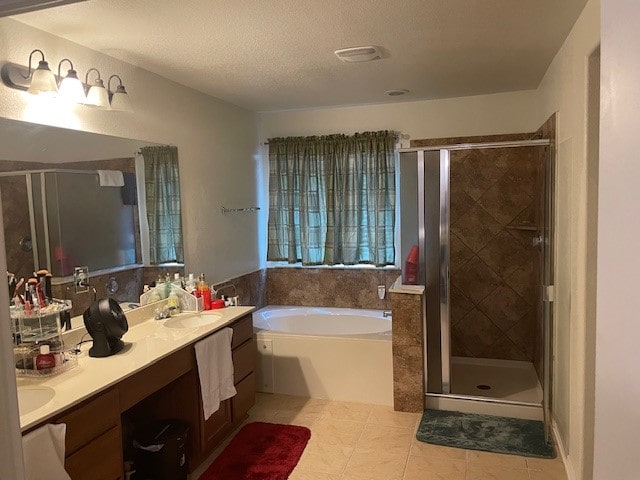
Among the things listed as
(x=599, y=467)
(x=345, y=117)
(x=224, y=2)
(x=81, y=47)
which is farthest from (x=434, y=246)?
(x=599, y=467)

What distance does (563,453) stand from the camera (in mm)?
2820

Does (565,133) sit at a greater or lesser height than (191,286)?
greater

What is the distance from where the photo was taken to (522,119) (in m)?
4.10

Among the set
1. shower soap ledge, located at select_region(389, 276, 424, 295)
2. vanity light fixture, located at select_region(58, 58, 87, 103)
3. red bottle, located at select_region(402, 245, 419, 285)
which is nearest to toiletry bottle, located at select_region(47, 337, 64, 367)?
vanity light fixture, located at select_region(58, 58, 87, 103)

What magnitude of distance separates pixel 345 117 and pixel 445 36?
2.00 metres

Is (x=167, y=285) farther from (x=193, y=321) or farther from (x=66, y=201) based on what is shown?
(x=66, y=201)

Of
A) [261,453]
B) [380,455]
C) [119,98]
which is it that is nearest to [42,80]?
[119,98]

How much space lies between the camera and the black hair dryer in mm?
2438

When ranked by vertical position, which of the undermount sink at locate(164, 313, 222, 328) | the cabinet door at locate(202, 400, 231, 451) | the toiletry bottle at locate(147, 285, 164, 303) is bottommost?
the cabinet door at locate(202, 400, 231, 451)

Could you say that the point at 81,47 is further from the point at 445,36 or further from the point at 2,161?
the point at 445,36

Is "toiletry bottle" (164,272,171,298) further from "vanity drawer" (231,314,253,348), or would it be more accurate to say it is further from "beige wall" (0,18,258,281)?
"vanity drawer" (231,314,253,348)

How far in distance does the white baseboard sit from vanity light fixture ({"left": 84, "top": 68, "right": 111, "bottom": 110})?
3.21 meters

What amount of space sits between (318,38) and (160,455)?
236 centimetres

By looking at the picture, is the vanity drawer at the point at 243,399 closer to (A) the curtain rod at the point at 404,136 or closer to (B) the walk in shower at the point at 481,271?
(B) the walk in shower at the point at 481,271
